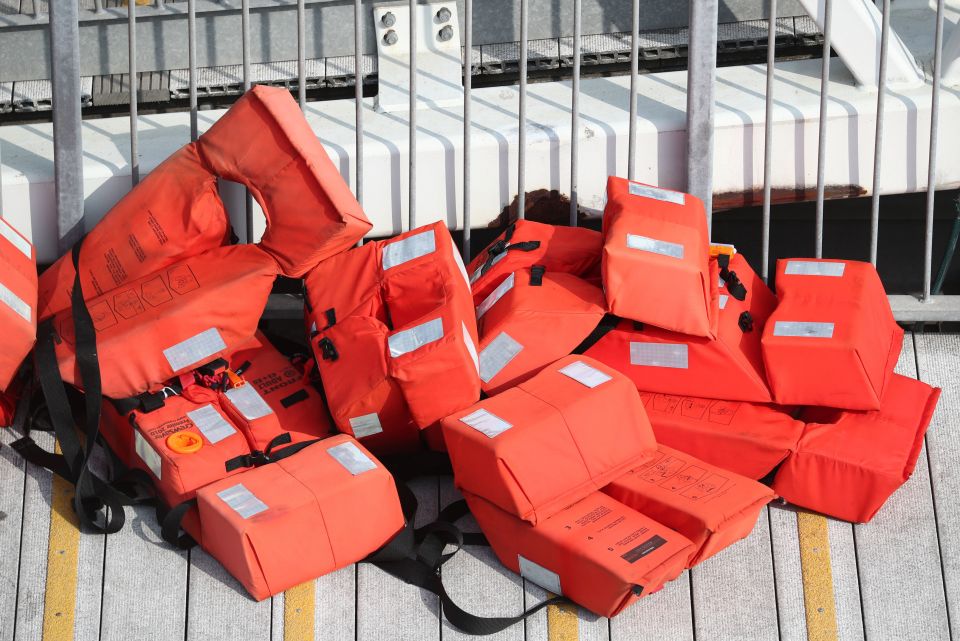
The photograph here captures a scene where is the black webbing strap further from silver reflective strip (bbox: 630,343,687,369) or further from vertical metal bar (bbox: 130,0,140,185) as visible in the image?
vertical metal bar (bbox: 130,0,140,185)

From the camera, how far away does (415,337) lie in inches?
183

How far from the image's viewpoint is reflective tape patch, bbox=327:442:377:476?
451 centimetres

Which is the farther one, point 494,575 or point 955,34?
point 955,34

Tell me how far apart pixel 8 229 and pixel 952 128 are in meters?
3.82

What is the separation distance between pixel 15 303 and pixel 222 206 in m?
0.83

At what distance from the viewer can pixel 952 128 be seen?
575 cm

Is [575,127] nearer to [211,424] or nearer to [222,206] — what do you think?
[222,206]

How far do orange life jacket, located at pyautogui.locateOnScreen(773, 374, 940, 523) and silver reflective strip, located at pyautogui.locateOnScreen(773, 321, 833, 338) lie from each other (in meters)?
0.29

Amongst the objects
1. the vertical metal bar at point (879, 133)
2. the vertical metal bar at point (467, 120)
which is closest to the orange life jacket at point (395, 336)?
the vertical metal bar at point (467, 120)

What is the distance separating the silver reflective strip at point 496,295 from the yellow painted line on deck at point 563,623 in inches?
45.7

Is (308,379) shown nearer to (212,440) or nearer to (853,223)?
(212,440)

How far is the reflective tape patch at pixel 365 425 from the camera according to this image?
4.75 meters

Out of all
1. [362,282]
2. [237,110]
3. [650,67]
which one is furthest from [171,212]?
[650,67]

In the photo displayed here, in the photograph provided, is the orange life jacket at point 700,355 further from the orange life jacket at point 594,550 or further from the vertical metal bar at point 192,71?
the vertical metal bar at point 192,71
